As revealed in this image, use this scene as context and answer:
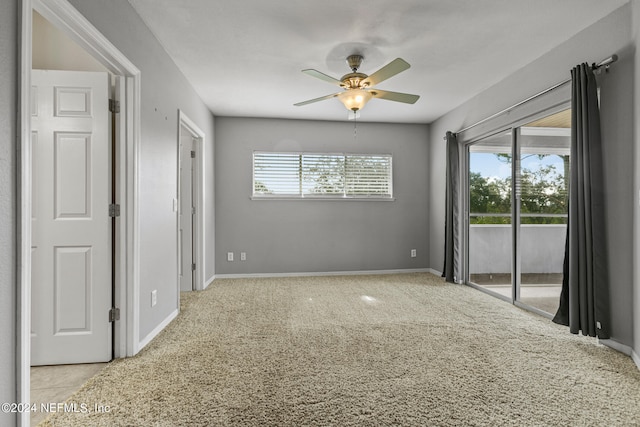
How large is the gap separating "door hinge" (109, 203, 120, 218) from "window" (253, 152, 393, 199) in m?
3.09

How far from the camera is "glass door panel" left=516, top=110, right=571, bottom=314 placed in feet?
10.9

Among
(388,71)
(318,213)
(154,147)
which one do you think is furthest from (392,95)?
(318,213)

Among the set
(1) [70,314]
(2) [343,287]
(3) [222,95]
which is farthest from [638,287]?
(3) [222,95]

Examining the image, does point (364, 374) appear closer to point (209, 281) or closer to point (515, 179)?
point (515, 179)

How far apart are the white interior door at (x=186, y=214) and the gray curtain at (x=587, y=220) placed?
167 inches

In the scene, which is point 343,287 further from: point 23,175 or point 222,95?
point 23,175

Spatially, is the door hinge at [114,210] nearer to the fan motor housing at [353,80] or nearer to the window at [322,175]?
the fan motor housing at [353,80]

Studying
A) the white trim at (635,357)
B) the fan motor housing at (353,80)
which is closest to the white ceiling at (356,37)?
the fan motor housing at (353,80)

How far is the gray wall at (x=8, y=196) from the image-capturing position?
1.35 metres

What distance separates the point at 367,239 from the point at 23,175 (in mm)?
4822

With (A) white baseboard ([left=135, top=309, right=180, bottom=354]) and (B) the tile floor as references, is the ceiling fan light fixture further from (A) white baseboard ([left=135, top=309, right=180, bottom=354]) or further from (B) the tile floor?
(B) the tile floor

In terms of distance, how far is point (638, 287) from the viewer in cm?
233

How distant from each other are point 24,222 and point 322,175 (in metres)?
4.49

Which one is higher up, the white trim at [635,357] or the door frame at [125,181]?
the door frame at [125,181]
